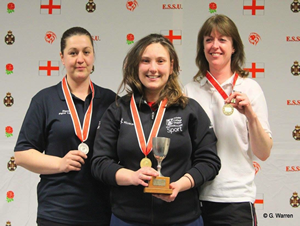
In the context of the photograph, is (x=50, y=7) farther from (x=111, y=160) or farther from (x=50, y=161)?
(x=111, y=160)

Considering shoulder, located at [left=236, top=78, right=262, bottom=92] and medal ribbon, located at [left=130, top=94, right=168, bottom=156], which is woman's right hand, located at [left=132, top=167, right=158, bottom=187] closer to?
medal ribbon, located at [left=130, top=94, right=168, bottom=156]

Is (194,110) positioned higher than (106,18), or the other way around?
(106,18)

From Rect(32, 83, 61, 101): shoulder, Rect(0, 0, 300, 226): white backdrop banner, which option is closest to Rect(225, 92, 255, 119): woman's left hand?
Rect(32, 83, 61, 101): shoulder

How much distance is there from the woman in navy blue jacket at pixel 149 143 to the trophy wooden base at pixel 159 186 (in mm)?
24

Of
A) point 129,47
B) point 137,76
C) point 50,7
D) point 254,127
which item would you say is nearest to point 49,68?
point 50,7

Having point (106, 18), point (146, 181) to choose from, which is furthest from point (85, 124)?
point (106, 18)

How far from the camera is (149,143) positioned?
140cm

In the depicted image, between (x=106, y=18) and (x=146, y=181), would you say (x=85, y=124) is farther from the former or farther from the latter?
(x=106, y=18)

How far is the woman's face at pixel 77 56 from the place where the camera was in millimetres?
1675

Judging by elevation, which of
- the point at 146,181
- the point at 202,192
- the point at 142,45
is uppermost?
the point at 142,45

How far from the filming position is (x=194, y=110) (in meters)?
1.51

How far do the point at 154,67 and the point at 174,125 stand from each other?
270 mm

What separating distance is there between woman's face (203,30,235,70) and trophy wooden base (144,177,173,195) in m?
0.67

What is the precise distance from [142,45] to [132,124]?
0.37 meters
